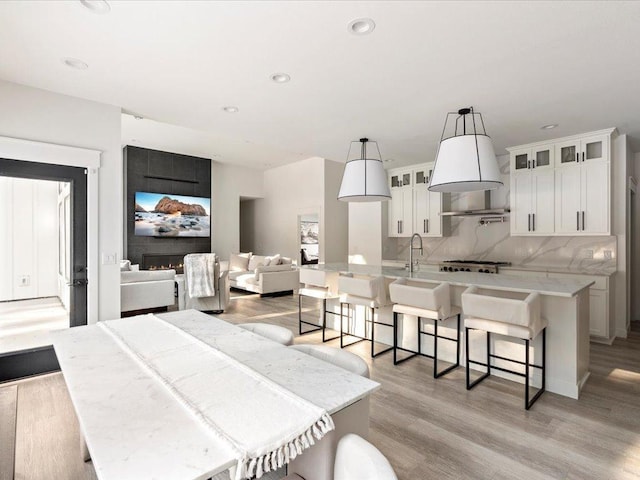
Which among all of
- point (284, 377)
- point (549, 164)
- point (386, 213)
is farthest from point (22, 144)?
point (549, 164)

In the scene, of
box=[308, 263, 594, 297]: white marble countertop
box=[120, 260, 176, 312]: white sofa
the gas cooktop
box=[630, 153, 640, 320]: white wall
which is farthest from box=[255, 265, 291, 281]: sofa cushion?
box=[630, 153, 640, 320]: white wall

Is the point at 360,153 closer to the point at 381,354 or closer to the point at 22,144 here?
the point at 381,354

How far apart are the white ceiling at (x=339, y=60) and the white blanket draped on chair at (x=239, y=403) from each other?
197cm

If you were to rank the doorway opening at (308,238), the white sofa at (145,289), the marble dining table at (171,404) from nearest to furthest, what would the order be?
the marble dining table at (171,404) < the white sofa at (145,289) < the doorway opening at (308,238)

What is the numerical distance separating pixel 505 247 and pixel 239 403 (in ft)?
18.1

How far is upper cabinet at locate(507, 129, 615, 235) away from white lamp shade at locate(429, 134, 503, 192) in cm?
228

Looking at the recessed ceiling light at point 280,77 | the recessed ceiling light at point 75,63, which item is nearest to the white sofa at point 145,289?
the recessed ceiling light at point 75,63

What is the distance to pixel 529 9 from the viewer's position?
201 cm

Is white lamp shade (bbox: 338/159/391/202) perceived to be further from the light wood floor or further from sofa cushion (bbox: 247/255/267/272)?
sofa cushion (bbox: 247/255/267/272)

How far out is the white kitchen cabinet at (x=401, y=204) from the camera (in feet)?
20.8

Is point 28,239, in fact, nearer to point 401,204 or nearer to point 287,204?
point 401,204

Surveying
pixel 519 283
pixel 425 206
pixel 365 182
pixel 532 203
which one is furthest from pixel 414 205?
pixel 519 283

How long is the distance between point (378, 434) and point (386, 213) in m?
4.85

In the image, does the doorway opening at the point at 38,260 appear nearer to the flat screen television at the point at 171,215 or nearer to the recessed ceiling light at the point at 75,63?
the recessed ceiling light at the point at 75,63
